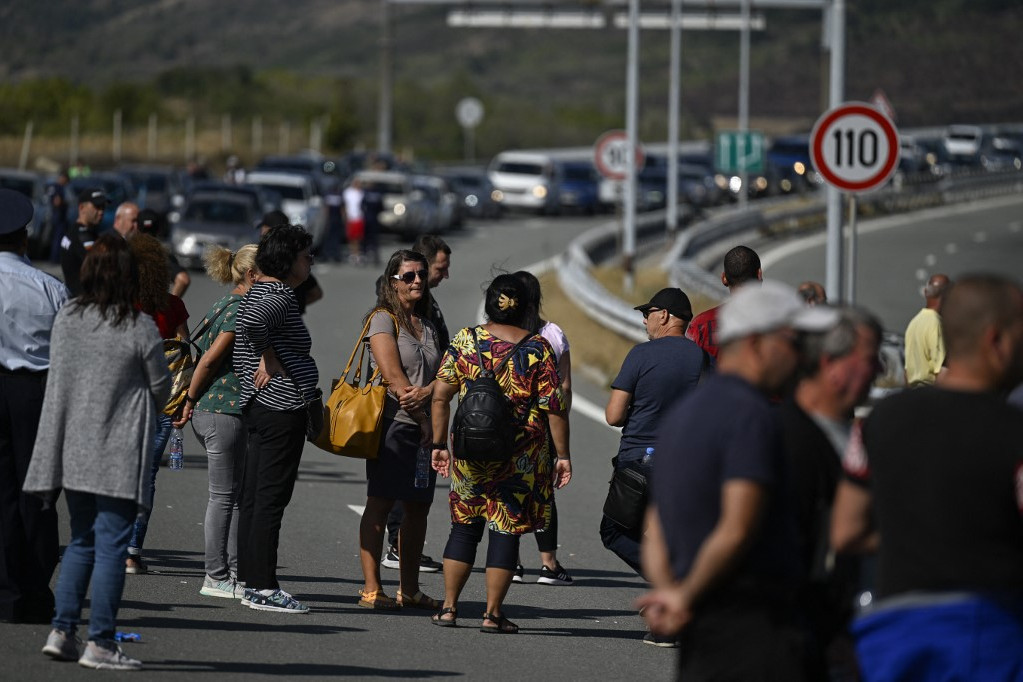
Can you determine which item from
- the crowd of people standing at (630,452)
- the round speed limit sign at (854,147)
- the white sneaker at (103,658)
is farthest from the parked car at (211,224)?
the white sneaker at (103,658)

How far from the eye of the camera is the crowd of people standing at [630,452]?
16.4 ft

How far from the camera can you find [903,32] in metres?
68.1

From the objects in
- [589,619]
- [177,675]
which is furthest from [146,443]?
[589,619]

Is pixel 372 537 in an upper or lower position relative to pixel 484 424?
lower

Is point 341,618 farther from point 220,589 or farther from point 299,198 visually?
point 299,198

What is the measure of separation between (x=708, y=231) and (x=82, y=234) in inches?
1133

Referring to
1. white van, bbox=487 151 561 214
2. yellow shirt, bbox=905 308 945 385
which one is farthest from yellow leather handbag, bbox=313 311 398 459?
white van, bbox=487 151 561 214

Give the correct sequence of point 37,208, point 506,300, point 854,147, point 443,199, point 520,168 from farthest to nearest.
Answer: point 520,168
point 443,199
point 37,208
point 854,147
point 506,300

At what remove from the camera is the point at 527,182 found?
182 feet

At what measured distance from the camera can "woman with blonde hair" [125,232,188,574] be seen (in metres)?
9.27

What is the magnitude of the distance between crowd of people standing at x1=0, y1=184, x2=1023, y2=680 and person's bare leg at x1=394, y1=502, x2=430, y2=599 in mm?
15

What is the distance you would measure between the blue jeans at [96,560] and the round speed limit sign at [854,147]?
922cm

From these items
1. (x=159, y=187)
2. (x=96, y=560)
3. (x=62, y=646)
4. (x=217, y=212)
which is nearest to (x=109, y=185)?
(x=159, y=187)

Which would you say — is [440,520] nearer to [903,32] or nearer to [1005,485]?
[1005,485]
